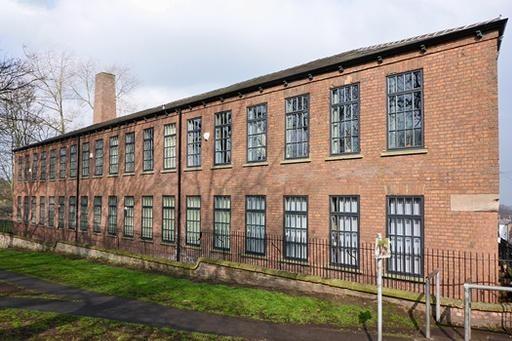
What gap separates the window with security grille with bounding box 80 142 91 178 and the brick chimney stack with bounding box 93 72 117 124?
5.99 meters

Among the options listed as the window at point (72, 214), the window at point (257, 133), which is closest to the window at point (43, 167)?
the window at point (72, 214)

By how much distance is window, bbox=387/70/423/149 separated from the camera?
11.4 metres

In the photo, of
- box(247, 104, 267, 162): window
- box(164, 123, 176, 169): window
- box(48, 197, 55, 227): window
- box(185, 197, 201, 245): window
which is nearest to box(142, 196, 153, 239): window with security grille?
box(164, 123, 176, 169): window

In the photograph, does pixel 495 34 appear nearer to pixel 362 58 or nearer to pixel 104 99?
pixel 362 58

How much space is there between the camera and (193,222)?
18.5 metres

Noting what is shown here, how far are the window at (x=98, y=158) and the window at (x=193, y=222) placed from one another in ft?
31.1

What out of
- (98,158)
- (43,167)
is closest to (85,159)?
(98,158)

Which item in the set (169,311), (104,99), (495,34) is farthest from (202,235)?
(104,99)

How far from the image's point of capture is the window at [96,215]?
995 inches

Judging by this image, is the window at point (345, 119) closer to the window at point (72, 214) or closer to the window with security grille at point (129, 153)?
the window with security grille at point (129, 153)

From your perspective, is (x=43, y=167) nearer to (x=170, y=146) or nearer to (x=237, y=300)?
(x=170, y=146)

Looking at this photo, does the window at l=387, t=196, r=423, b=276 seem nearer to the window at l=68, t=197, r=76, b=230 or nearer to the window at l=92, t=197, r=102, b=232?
the window at l=92, t=197, r=102, b=232

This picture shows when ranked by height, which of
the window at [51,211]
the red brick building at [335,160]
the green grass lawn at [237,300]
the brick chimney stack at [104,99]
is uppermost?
the brick chimney stack at [104,99]

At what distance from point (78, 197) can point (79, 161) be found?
243cm
